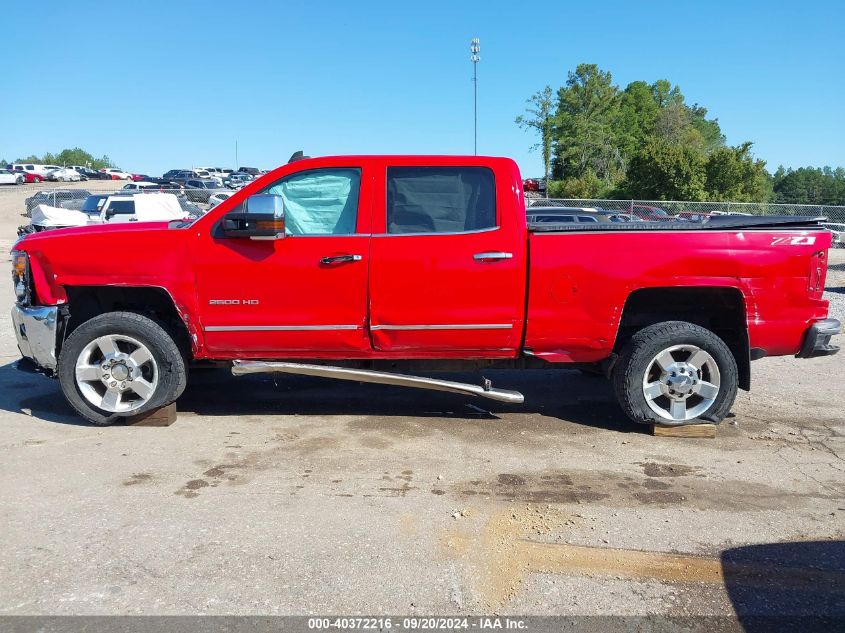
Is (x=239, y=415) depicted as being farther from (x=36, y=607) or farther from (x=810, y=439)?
(x=810, y=439)

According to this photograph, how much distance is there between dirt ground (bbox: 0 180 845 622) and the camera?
328cm

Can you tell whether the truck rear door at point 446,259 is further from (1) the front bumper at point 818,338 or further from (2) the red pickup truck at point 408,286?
(1) the front bumper at point 818,338

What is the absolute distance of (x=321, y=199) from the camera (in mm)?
5422

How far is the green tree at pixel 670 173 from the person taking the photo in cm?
4434

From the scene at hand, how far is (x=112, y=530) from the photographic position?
3822 millimetres

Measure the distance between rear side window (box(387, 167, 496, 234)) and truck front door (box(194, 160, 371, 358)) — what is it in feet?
0.74

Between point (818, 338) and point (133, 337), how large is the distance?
5.10 meters

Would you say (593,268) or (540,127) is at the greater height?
(540,127)

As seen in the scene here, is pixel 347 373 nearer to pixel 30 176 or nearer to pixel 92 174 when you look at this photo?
pixel 30 176

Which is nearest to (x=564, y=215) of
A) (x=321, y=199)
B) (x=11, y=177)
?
(x=321, y=199)

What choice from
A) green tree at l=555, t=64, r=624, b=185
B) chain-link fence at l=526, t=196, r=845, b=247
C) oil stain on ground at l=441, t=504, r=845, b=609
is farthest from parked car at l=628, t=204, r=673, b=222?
green tree at l=555, t=64, r=624, b=185

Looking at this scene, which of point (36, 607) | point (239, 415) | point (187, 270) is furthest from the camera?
point (239, 415)

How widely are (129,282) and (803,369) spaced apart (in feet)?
22.5

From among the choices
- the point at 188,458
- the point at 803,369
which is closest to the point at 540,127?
the point at 803,369
